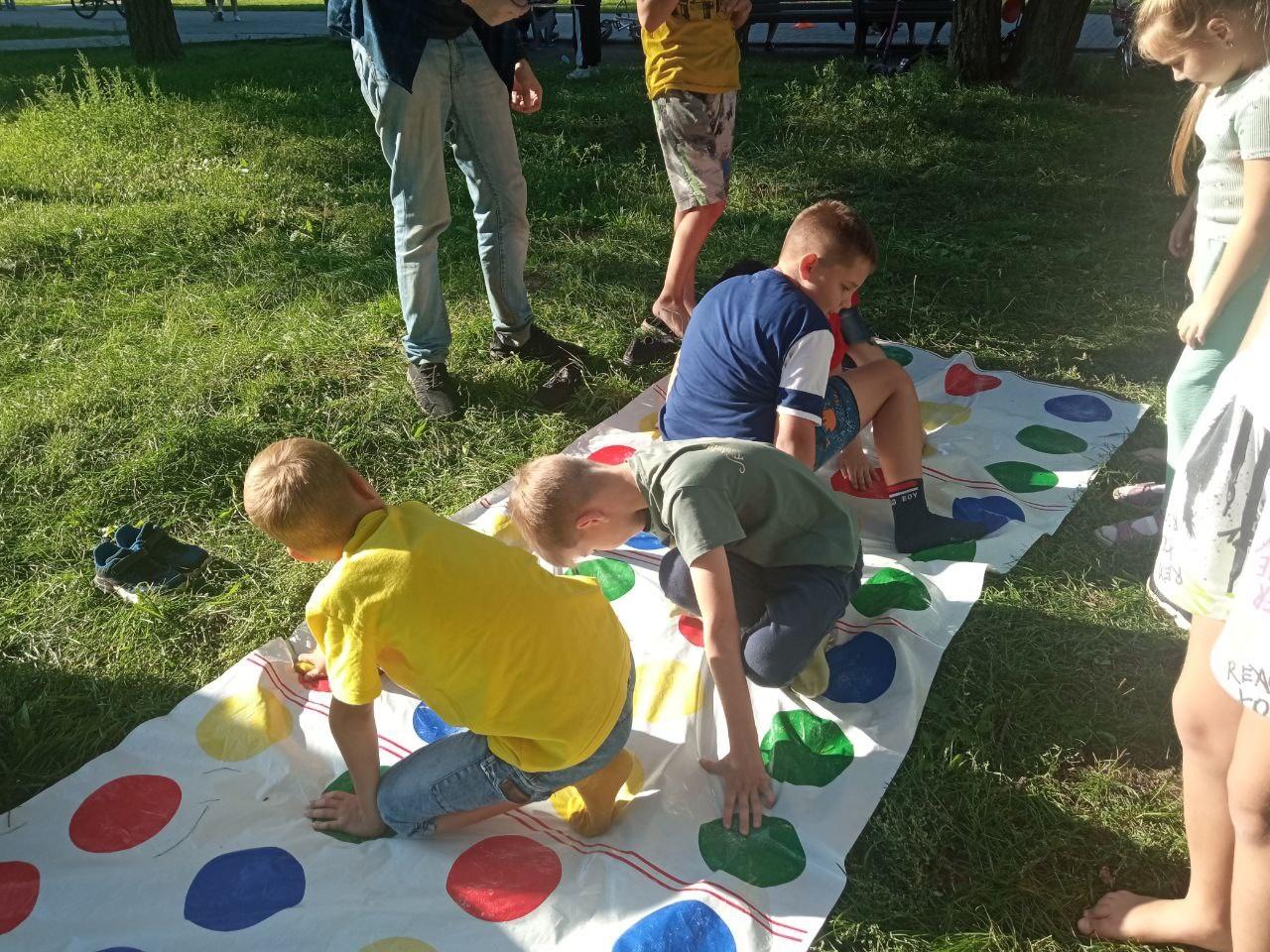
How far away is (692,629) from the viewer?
2.56 m

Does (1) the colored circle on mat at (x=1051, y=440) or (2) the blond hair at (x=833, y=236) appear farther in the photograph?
(1) the colored circle on mat at (x=1051, y=440)

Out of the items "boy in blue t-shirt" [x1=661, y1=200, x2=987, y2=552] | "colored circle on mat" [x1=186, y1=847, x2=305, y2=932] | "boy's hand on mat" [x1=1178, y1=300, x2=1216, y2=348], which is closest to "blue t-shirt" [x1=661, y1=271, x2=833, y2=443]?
"boy in blue t-shirt" [x1=661, y1=200, x2=987, y2=552]

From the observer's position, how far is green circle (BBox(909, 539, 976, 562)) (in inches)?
108

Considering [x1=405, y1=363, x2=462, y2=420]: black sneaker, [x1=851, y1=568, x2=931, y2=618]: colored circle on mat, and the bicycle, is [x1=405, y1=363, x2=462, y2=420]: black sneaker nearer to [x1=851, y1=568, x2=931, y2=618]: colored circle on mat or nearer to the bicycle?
[x1=851, y1=568, x2=931, y2=618]: colored circle on mat

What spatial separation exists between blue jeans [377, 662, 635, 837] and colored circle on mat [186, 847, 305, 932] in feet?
0.73

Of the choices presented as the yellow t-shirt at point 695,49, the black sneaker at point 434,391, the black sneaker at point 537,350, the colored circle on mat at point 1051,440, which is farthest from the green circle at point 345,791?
the yellow t-shirt at point 695,49

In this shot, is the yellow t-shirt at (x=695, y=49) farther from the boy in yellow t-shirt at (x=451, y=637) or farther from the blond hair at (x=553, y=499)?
the boy in yellow t-shirt at (x=451, y=637)

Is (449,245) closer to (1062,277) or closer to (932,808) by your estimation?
(1062,277)

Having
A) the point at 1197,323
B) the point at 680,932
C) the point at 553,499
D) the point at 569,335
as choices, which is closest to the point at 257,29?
the point at 569,335

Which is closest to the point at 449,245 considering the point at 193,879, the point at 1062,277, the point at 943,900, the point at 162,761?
the point at 1062,277

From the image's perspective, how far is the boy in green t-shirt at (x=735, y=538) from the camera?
1933 millimetres

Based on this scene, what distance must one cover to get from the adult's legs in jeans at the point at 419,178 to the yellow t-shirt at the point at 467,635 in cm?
180

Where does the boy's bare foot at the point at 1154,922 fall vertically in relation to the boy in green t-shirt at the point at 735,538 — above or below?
below

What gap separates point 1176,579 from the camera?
1.51 m
